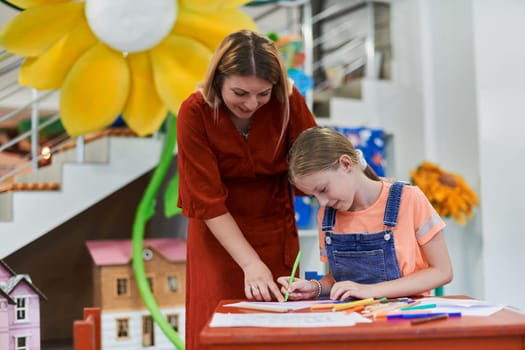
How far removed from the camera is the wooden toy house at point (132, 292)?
2.63 meters

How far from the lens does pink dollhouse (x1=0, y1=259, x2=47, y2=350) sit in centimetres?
135

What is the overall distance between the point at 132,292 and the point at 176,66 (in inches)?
36.4

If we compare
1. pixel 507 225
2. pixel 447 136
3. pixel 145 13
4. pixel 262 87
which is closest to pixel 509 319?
pixel 262 87

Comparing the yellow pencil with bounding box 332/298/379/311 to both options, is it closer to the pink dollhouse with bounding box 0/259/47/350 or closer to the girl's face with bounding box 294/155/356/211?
the girl's face with bounding box 294/155/356/211

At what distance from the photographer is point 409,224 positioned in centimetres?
138

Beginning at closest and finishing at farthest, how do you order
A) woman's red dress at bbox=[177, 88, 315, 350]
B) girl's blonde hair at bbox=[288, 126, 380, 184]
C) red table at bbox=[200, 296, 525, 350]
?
red table at bbox=[200, 296, 525, 350]
girl's blonde hair at bbox=[288, 126, 380, 184]
woman's red dress at bbox=[177, 88, 315, 350]

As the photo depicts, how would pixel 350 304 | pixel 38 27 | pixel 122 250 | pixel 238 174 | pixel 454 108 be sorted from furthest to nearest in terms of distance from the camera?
pixel 454 108
pixel 122 250
pixel 38 27
pixel 238 174
pixel 350 304

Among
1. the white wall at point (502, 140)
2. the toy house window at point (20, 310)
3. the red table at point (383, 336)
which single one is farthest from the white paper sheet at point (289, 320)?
the white wall at point (502, 140)

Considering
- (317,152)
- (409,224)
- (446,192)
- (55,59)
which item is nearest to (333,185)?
(317,152)

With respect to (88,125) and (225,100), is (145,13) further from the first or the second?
(225,100)

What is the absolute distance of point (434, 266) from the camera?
4.41ft

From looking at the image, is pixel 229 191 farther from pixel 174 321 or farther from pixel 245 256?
pixel 174 321

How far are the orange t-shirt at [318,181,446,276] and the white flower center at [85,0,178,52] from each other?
3.57 ft

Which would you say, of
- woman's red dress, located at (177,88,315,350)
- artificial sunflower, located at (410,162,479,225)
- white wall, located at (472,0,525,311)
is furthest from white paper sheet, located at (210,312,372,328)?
white wall, located at (472,0,525,311)
